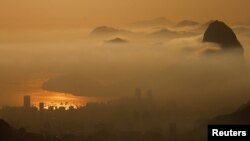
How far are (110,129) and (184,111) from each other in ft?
7.76

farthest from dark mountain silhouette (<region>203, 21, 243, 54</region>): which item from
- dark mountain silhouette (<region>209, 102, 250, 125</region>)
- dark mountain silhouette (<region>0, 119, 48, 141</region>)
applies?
dark mountain silhouette (<region>0, 119, 48, 141</region>)

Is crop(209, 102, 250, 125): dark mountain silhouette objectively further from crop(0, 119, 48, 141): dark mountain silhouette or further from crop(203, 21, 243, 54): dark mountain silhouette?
crop(0, 119, 48, 141): dark mountain silhouette

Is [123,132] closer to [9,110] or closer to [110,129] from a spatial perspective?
[110,129]

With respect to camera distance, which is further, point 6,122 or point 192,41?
point 192,41

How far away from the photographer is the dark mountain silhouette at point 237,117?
2127cm

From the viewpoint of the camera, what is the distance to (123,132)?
21938 millimetres

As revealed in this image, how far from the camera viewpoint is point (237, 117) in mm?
21469

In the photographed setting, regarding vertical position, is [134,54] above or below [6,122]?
above

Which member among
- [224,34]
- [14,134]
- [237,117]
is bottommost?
[14,134]

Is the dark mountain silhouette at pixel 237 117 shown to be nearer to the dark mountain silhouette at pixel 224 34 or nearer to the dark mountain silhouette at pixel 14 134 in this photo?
the dark mountain silhouette at pixel 224 34

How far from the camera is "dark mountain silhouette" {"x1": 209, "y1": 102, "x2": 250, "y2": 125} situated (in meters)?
21.3

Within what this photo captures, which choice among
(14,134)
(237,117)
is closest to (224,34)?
(237,117)

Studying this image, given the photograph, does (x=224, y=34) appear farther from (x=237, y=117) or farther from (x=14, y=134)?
(x=14, y=134)

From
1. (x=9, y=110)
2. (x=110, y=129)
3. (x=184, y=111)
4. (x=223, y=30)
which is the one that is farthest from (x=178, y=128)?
(x=9, y=110)
